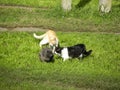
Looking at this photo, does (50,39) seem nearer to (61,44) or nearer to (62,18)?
(61,44)

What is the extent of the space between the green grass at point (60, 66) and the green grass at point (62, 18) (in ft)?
6.04

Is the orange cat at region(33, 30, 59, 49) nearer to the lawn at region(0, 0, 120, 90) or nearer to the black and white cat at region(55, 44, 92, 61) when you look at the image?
the lawn at region(0, 0, 120, 90)

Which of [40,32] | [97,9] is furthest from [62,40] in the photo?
[97,9]

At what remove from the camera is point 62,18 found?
2027cm

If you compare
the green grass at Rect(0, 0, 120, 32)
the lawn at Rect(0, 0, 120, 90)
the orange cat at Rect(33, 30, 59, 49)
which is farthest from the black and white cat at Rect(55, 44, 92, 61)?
the green grass at Rect(0, 0, 120, 32)

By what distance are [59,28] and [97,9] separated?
4578mm

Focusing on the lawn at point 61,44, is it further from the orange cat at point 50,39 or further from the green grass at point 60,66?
the orange cat at point 50,39

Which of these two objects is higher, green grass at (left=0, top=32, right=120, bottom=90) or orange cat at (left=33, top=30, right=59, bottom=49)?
orange cat at (left=33, top=30, right=59, bottom=49)

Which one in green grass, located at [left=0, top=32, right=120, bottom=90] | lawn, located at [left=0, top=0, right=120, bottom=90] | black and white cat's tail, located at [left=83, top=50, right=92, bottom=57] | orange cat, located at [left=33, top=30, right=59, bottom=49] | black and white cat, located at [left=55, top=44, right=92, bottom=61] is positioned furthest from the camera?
orange cat, located at [left=33, top=30, right=59, bottom=49]

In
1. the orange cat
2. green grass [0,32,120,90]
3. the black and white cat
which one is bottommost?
green grass [0,32,120,90]

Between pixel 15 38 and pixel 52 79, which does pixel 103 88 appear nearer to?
pixel 52 79

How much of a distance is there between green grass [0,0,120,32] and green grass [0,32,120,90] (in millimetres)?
1840

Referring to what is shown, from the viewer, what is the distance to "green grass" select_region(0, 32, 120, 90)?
11562 mm

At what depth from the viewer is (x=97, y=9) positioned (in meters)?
22.3
